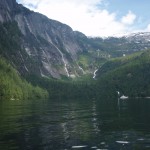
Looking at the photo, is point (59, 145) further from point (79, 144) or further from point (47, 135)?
point (47, 135)

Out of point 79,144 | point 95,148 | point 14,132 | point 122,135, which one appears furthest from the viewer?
point 14,132

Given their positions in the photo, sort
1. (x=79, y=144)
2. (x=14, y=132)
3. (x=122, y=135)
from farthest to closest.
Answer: (x=14, y=132)
(x=122, y=135)
(x=79, y=144)

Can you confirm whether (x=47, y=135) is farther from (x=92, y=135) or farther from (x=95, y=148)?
(x=95, y=148)

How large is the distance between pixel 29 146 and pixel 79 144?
6652 millimetres

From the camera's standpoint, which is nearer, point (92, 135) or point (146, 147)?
point (146, 147)

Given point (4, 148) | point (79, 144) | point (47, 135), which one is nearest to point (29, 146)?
point (4, 148)

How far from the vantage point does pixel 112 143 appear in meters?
48.9

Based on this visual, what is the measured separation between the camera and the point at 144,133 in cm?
5850

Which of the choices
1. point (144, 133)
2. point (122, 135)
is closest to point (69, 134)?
point (122, 135)

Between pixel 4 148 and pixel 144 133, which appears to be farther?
pixel 144 133

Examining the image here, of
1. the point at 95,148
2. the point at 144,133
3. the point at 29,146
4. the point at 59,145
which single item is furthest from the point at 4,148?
the point at 144,133

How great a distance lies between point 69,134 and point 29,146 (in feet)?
41.4

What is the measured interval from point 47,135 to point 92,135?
7185 millimetres

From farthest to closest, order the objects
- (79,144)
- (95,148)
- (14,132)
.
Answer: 1. (14,132)
2. (79,144)
3. (95,148)
